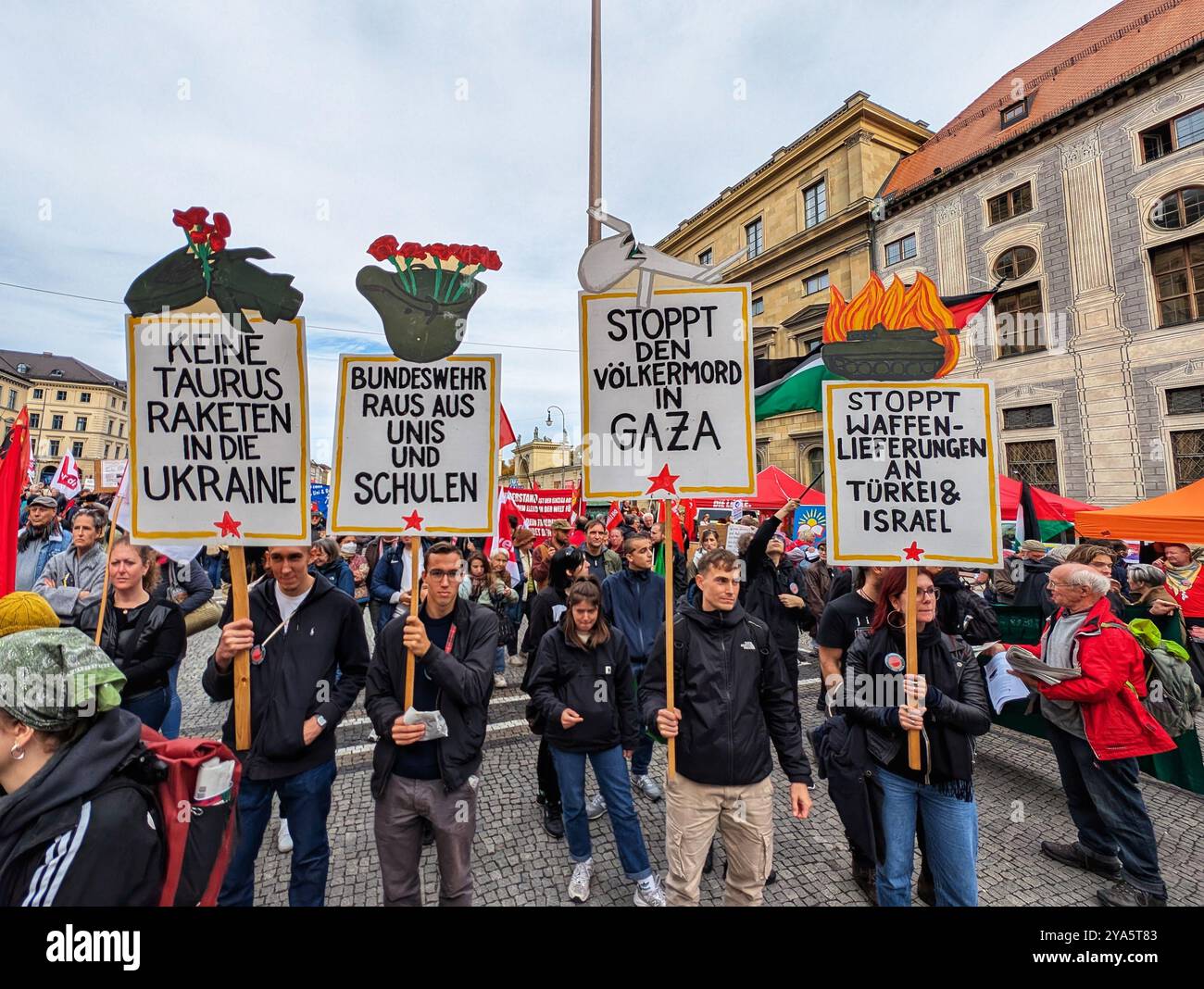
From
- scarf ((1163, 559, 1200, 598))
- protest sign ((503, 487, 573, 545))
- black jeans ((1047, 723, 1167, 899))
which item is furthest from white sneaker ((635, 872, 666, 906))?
scarf ((1163, 559, 1200, 598))

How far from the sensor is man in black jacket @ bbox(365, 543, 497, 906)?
2703mm

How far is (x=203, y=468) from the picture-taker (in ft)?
9.04

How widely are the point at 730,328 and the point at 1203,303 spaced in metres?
22.6

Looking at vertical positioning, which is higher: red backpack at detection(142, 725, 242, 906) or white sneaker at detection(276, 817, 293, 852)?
red backpack at detection(142, 725, 242, 906)

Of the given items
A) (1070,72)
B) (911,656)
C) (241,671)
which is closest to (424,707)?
(241,671)

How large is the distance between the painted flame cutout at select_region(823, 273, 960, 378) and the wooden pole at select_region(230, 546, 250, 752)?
3.28 metres

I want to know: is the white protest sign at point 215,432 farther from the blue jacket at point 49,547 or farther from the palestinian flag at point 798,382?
the palestinian flag at point 798,382

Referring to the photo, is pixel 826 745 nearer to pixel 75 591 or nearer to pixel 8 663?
pixel 8 663

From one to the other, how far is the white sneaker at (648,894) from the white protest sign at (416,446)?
2.28 meters

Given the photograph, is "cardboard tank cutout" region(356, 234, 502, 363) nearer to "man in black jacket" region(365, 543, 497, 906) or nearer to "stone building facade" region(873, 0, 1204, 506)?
"man in black jacket" region(365, 543, 497, 906)

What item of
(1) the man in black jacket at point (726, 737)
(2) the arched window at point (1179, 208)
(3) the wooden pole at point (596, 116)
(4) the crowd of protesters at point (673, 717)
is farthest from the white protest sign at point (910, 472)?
(2) the arched window at point (1179, 208)

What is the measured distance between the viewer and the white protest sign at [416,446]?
2814 mm

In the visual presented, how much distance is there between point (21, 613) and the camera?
2.20 m

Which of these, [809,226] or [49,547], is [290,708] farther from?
[809,226]
